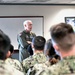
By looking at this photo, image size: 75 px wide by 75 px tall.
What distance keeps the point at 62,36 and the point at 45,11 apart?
7.02 meters

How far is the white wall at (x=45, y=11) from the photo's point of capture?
7887 millimetres

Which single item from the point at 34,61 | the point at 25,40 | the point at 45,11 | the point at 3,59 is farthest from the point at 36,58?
the point at 45,11

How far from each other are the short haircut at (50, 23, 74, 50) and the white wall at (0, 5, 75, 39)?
664cm

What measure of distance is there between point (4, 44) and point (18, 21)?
662 cm

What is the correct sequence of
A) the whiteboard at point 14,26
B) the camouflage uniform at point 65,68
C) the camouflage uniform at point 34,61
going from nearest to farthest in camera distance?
the camouflage uniform at point 65,68, the camouflage uniform at point 34,61, the whiteboard at point 14,26

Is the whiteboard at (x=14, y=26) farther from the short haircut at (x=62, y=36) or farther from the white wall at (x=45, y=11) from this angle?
the short haircut at (x=62, y=36)

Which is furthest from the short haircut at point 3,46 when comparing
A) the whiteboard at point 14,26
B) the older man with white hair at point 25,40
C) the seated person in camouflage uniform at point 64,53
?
the whiteboard at point 14,26

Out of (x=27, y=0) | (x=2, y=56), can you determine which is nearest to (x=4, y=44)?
(x=2, y=56)

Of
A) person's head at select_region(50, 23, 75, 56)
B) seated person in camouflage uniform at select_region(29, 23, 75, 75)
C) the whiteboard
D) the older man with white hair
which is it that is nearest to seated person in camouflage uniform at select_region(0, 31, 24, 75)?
seated person in camouflage uniform at select_region(29, 23, 75, 75)

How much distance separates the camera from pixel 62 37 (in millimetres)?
1272

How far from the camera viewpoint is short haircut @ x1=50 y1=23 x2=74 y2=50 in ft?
4.09

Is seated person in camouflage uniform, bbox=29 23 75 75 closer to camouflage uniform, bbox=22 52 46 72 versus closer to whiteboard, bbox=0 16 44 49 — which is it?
camouflage uniform, bbox=22 52 46 72

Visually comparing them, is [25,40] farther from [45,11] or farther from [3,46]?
[45,11]

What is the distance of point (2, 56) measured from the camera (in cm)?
137
